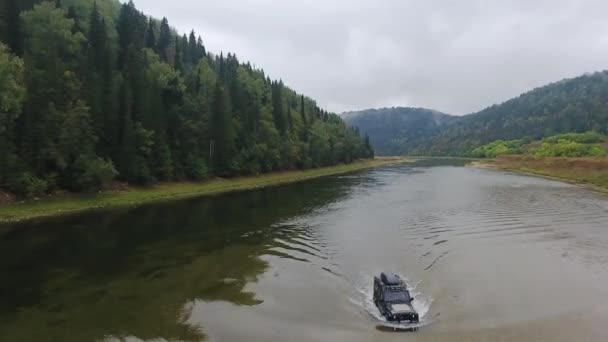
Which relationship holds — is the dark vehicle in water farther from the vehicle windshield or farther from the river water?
the river water

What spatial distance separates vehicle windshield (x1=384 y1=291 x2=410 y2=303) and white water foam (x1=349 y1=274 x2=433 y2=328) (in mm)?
1110

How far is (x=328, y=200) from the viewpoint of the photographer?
2894 inches

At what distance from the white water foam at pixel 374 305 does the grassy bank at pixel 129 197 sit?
42192 mm

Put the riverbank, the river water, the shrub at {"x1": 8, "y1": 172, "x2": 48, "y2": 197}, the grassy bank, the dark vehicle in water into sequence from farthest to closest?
the riverbank → the shrub at {"x1": 8, "y1": 172, "x2": 48, "y2": 197} → the grassy bank → the dark vehicle in water → the river water

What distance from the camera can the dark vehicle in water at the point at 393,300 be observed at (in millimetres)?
22859

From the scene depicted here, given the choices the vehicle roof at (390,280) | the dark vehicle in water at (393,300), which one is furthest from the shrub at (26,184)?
the vehicle roof at (390,280)

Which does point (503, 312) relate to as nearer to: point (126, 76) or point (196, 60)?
point (126, 76)

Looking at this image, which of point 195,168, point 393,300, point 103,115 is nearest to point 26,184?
point 103,115

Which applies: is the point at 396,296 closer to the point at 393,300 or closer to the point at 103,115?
the point at 393,300

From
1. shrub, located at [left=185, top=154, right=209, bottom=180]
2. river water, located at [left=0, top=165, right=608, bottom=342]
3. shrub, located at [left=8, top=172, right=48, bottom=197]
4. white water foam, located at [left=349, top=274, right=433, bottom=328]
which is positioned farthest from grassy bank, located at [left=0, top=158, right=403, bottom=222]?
white water foam, located at [left=349, top=274, right=433, bottom=328]

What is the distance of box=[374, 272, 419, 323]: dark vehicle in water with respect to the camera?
75.0 feet

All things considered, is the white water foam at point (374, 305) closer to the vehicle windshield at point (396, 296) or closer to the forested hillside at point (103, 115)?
the vehicle windshield at point (396, 296)

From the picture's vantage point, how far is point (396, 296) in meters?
24.7

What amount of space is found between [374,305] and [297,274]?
7.72m
